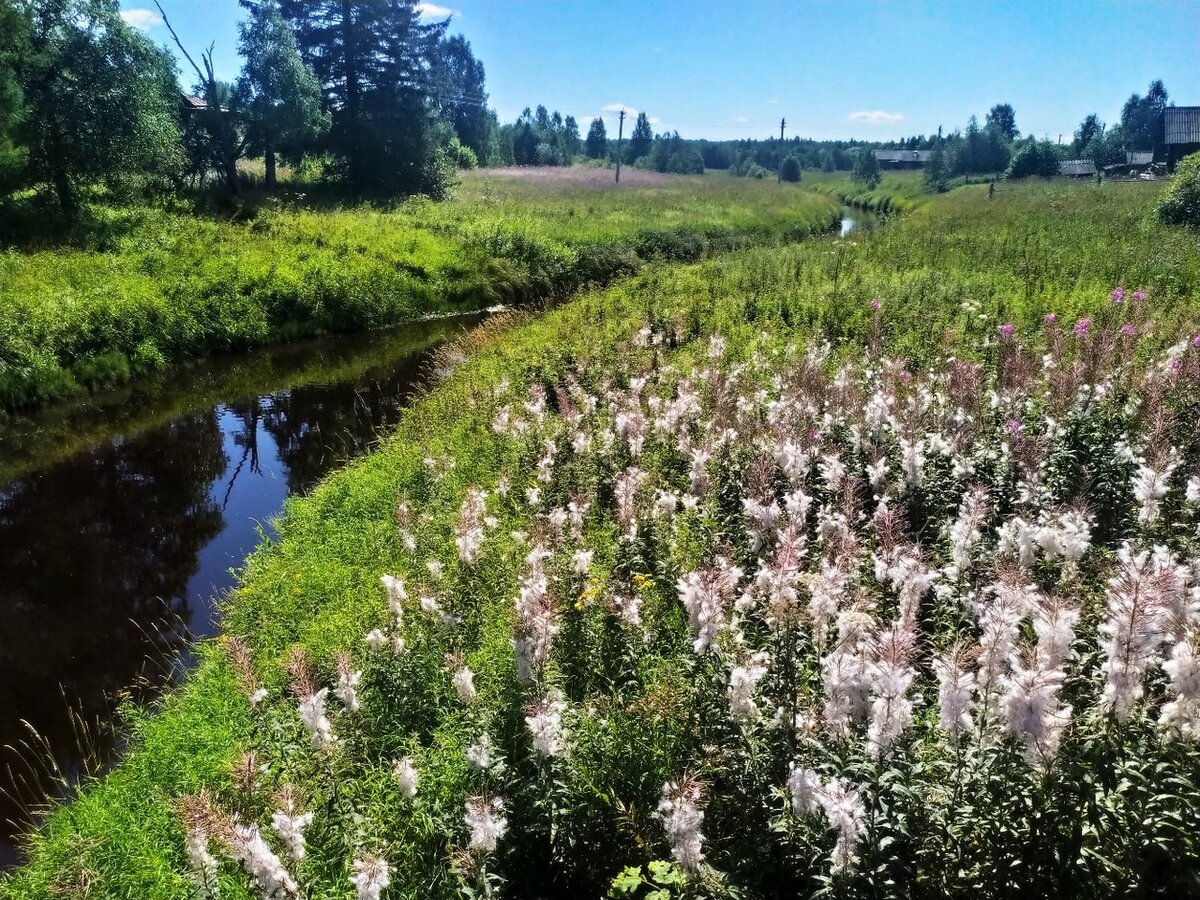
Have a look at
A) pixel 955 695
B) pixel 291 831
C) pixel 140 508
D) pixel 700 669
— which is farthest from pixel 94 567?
pixel 955 695

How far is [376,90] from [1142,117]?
105 m

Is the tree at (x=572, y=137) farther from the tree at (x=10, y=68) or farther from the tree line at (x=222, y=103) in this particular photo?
the tree at (x=10, y=68)

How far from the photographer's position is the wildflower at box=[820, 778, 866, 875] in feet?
10.1

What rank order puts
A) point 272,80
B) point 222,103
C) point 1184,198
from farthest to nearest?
point 222,103
point 272,80
point 1184,198

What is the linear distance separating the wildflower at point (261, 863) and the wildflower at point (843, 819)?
249 centimetres

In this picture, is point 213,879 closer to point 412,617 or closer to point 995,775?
point 412,617

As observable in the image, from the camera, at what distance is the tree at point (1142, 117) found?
8544 centimetres

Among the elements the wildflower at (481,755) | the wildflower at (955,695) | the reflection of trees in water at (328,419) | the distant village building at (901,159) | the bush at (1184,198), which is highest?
the distant village building at (901,159)

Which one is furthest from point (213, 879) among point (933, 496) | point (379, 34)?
point (379, 34)

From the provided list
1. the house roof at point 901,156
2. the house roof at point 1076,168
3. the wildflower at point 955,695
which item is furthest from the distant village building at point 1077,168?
the wildflower at point 955,695

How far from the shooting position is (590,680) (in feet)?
17.6

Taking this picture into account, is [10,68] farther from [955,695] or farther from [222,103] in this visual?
[955,695]

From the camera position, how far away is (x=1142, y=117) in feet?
325

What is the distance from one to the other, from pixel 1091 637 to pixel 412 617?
16.6 feet
